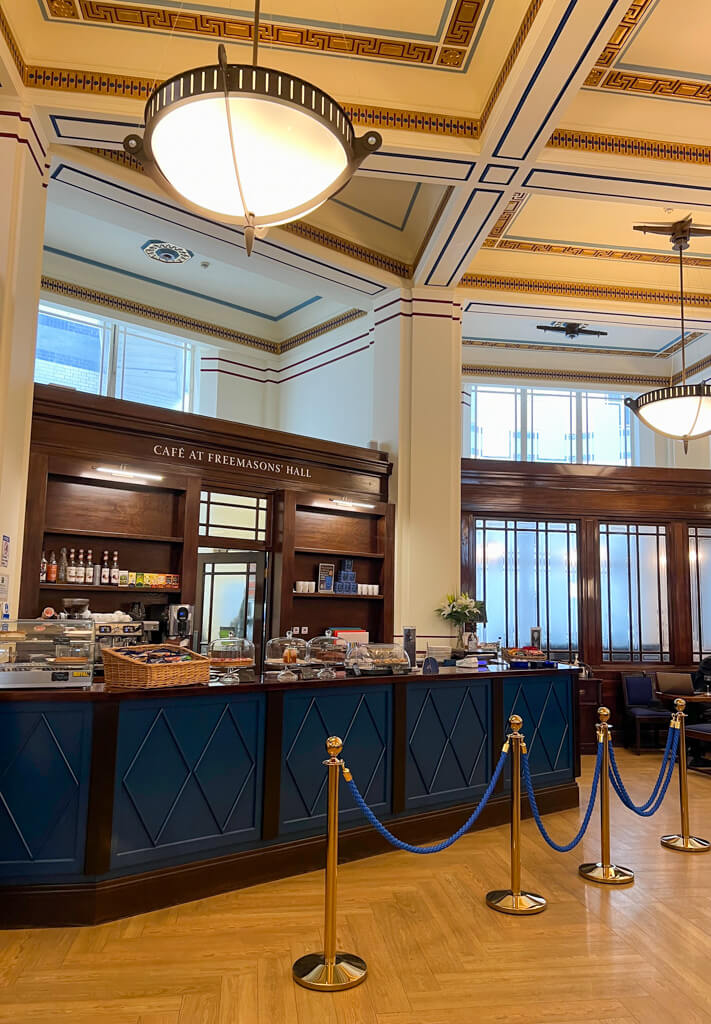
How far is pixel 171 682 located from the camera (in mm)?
4449

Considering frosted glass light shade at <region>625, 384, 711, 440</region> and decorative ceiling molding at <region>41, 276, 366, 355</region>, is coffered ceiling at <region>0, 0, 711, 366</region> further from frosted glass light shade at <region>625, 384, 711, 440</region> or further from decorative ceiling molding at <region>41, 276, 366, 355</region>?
decorative ceiling molding at <region>41, 276, 366, 355</region>

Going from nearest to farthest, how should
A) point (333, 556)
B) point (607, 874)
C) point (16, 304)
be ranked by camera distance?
point (607, 874)
point (16, 304)
point (333, 556)

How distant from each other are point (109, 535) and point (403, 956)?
4.60 m

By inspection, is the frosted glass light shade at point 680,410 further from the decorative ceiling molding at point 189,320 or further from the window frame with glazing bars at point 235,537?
the window frame with glazing bars at point 235,537

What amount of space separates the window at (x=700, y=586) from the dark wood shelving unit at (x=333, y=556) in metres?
4.81

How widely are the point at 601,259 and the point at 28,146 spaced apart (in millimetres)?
7045

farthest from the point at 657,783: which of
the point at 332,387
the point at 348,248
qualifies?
the point at 332,387

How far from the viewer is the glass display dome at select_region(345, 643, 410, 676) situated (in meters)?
5.57

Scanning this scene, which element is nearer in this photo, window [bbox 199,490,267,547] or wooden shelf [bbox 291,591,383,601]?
window [bbox 199,490,267,547]

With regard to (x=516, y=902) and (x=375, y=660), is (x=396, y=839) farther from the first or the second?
(x=375, y=660)

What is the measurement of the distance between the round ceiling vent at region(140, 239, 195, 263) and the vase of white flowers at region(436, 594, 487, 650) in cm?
540

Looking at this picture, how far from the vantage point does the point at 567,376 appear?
1275 centimetres

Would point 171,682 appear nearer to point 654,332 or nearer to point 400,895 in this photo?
→ point 400,895

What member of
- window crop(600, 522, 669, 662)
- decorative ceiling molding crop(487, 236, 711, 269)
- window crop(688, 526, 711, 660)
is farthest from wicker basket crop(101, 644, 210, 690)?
window crop(688, 526, 711, 660)
